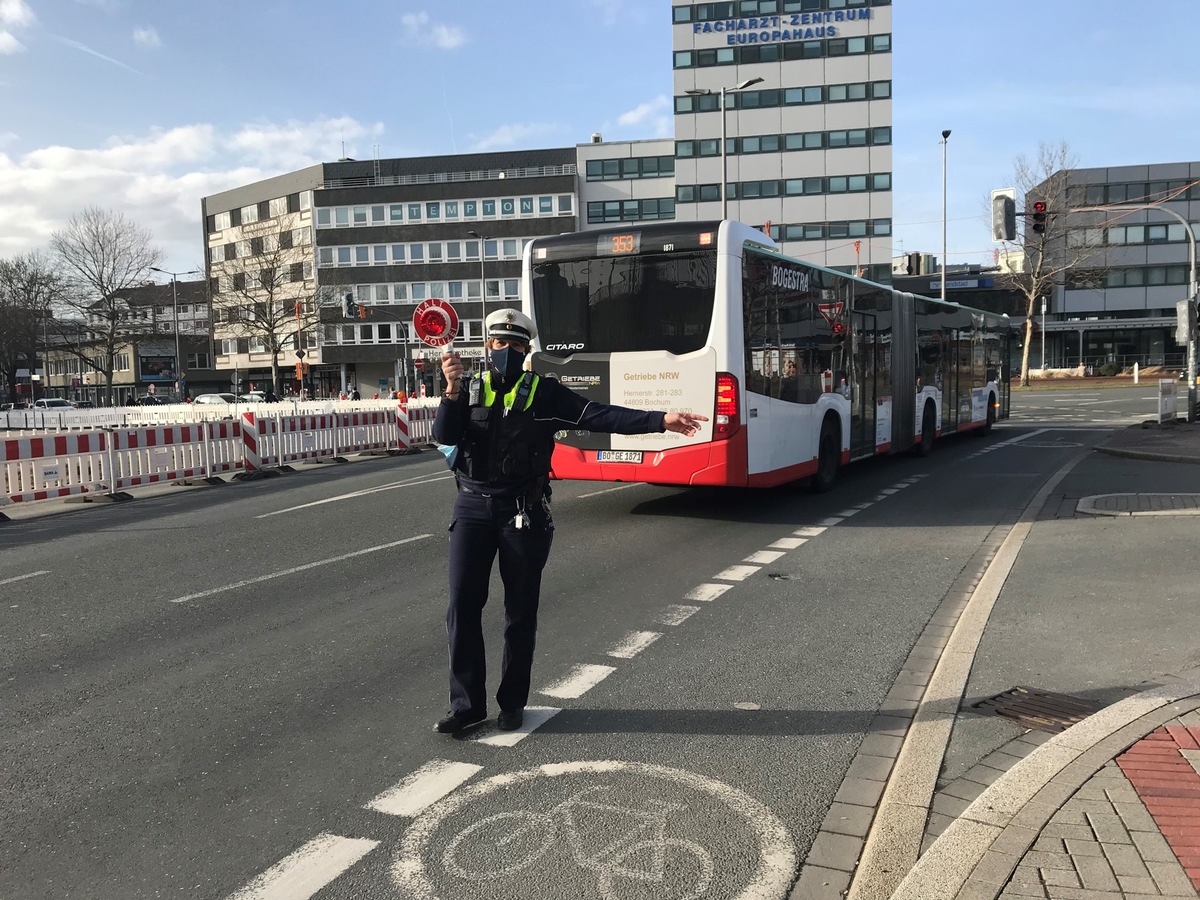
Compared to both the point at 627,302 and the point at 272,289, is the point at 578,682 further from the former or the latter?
the point at 272,289

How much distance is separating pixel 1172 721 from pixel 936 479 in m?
10.7

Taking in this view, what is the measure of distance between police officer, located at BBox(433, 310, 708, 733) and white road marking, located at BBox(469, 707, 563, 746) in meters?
0.05

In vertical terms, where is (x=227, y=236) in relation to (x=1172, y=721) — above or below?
above

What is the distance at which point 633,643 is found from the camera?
6.05 m

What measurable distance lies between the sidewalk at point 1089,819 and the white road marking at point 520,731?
1.89 metres

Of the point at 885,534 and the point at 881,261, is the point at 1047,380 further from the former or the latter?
the point at 885,534

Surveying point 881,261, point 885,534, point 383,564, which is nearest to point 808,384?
point 885,534

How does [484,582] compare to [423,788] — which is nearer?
[423,788]

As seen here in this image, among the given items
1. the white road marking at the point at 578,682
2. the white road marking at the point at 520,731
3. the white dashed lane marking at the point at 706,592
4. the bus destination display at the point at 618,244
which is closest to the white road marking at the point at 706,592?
the white dashed lane marking at the point at 706,592

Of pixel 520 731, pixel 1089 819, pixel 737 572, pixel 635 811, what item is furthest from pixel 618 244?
pixel 1089 819

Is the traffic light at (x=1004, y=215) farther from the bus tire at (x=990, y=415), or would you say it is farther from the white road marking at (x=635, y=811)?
the white road marking at (x=635, y=811)

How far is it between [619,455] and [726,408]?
1297 mm

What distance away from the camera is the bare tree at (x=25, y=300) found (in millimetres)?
56938

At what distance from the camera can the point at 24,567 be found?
9195mm
